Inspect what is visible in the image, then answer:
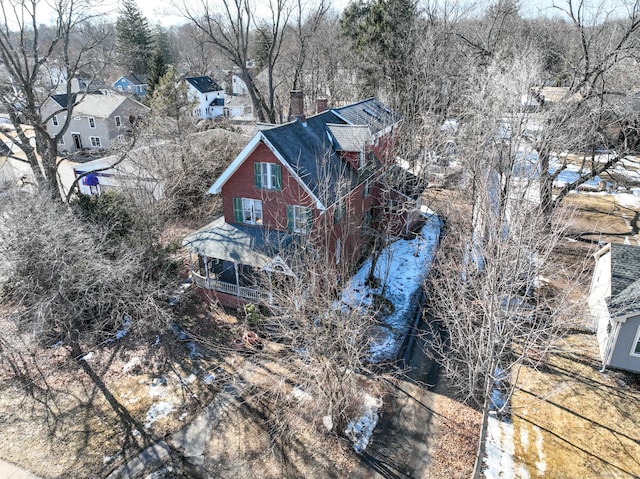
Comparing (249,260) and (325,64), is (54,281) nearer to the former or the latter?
(249,260)

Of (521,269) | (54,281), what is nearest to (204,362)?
(54,281)

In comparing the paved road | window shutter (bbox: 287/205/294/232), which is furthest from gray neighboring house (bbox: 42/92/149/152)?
the paved road

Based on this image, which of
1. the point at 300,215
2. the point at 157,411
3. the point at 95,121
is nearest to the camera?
the point at 157,411

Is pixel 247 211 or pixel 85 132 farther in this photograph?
pixel 85 132

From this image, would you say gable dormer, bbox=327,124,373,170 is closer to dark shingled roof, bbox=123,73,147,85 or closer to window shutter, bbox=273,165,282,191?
window shutter, bbox=273,165,282,191

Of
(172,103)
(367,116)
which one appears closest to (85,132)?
(172,103)

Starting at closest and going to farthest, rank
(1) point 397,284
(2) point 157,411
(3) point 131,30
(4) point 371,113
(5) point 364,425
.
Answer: (5) point 364,425, (2) point 157,411, (1) point 397,284, (4) point 371,113, (3) point 131,30

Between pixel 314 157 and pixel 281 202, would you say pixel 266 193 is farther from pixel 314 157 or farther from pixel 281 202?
pixel 314 157
